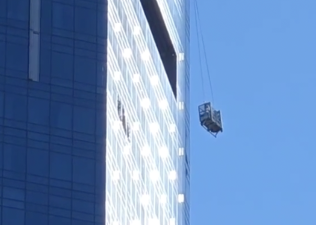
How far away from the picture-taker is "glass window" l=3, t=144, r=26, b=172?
623 ft

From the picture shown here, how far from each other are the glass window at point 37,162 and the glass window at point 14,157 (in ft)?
1.79

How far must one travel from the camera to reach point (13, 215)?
18838cm

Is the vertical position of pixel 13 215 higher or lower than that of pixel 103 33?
lower

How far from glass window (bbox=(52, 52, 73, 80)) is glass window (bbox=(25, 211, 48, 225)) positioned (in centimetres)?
1212

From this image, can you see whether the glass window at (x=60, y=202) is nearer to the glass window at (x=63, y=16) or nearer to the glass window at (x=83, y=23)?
the glass window at (x=63, y=16)

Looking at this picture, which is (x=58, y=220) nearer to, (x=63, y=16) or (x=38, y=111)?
(x=38, y=111)

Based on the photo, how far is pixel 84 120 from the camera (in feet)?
639

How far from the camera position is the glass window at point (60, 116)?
635 ft

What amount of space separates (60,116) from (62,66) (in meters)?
4.57

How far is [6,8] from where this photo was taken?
639ft

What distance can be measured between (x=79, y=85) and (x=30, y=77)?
415 centimetres

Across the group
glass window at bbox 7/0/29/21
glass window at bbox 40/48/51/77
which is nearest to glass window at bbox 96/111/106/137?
glass window at bbox 40/48/51/77

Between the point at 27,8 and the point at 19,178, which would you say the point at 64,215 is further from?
the point at 27,8

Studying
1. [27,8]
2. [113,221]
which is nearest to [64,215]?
[113,221]
